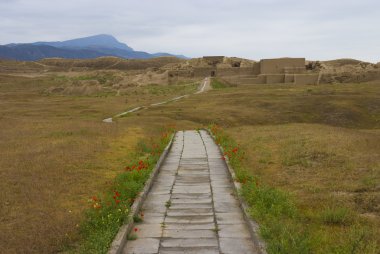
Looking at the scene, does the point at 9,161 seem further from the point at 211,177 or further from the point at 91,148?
the point at 211,177

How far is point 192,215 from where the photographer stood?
779 centimetres

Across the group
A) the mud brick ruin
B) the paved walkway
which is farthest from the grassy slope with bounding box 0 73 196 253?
the mud brick ruin

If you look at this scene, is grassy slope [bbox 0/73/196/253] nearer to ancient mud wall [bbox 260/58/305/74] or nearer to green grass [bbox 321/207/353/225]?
green grass [bbox 321/207/353/225]

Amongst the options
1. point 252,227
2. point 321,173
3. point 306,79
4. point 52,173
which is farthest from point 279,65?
point 252,227

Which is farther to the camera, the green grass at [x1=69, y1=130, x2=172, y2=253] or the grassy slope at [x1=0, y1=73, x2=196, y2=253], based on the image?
the grassy slope at [x1=0, y1=73, x2=196, y2=253]

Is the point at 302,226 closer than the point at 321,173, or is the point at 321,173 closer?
the point at 302,226

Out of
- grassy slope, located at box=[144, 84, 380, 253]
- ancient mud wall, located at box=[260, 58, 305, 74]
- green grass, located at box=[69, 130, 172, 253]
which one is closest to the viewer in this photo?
green grass, located at box=[69, 130, 172, 253]

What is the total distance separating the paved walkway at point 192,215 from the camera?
632 cm

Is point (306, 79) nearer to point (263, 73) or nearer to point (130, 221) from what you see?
point (263, 73)

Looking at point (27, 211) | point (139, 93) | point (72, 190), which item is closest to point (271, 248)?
point (27, 211)

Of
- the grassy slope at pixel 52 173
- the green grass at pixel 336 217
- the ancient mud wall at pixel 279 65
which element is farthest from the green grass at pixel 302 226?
the ancient mud wall at pixel 279 65

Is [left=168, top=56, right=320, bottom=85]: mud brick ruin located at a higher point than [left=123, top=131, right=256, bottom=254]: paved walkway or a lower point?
higher

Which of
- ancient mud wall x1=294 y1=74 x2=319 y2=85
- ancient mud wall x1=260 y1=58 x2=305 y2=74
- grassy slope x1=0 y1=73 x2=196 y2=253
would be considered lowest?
grassy slope x1=0 y1=73 x2=196 y2=253

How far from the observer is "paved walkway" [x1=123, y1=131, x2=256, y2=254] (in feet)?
20.7
